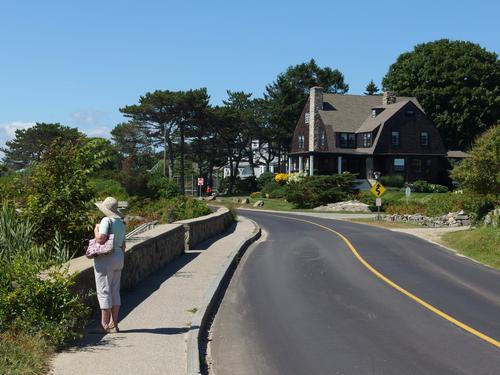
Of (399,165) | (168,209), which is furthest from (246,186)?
(168,209)

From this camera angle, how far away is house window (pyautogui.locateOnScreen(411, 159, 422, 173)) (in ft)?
231

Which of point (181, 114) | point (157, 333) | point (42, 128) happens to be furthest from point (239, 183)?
point (157, 333)

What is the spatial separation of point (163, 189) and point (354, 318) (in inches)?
1409

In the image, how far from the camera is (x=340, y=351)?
8.52 meters

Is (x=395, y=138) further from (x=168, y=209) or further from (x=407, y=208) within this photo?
(x=168, y=209)

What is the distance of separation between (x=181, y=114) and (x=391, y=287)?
63.4 m

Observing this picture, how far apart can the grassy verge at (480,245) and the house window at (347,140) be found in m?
43.4

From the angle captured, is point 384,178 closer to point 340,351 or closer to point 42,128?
point 42,128

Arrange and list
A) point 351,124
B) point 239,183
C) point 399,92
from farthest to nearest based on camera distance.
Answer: point 239,183
point 399,92
point 351,124

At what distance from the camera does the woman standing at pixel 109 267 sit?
8.41 m

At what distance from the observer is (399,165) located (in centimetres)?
6988

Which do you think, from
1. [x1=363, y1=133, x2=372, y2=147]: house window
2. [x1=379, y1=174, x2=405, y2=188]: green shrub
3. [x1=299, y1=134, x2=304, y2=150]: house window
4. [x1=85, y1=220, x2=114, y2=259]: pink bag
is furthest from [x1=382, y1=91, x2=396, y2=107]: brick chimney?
[x1=85, y1=220, x2=114, y2=259]: pink bag

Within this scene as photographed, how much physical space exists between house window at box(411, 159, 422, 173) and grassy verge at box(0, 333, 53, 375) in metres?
66.2

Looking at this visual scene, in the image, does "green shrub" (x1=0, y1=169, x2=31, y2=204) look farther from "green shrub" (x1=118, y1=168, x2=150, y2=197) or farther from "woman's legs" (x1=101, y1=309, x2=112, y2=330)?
"green shrub" (x1=118, y1=168, x2=150, y2=197)
